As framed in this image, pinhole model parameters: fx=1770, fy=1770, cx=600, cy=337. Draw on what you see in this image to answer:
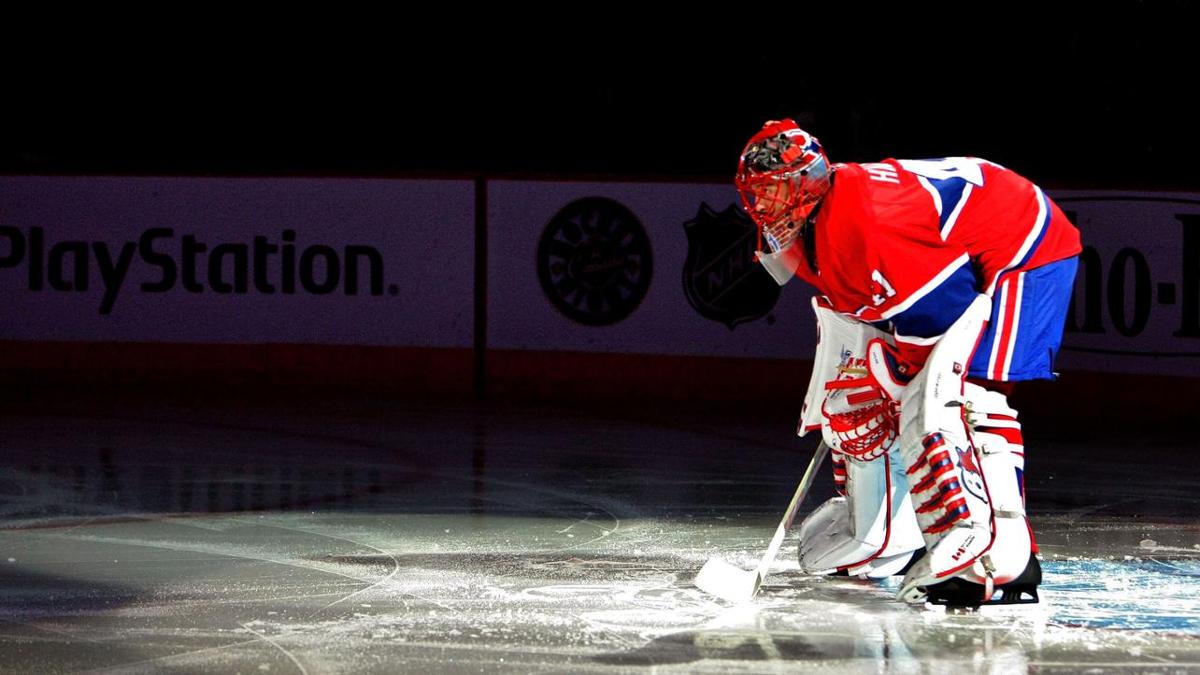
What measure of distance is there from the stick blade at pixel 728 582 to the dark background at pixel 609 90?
21.4ft

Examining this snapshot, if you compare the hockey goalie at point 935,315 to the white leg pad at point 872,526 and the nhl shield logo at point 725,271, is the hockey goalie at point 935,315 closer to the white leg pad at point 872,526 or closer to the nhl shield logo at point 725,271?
the white leg pad at point 872,526

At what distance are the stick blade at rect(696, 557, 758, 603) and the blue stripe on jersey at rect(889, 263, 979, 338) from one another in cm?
77

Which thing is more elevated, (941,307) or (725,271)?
(725,271)

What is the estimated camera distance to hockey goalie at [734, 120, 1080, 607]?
169 inches

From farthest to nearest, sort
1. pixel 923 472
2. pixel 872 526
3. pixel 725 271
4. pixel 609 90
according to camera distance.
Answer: pixel 609 90, pixel 725 271, pixel 872 526, pixel 923 472

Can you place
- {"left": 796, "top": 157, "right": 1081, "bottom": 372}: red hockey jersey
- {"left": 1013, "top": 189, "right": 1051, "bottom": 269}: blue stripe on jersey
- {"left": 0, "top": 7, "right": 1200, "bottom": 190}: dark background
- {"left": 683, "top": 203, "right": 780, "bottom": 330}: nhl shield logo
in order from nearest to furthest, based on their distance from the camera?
{"left": 796, "top": 157, "right": 1081, "bottom": 372}: red hockey jersey, {"left": 1013, "top": 189, "right": 1051, "bottom": 269}: blue stripe on jersey, {"left": 683, "top": 203, "right": 780, "bottom": 330}: nhl shield logo, {"left": 0, "top": 7, "right": 1200, "bottom": 190}: dark background

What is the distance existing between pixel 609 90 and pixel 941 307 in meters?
8.28

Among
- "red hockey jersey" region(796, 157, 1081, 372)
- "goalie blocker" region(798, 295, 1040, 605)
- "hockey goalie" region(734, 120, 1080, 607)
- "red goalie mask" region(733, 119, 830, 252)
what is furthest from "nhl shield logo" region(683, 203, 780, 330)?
"red goalie mask" region(733, 119, 830, 252)

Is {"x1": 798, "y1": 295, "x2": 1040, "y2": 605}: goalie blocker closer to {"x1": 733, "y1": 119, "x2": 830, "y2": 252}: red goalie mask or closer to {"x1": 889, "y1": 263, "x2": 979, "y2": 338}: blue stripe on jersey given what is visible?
{"x1": 889, "y1": 263, "x2": 979, "y2": 338}: blue stripe on jersey

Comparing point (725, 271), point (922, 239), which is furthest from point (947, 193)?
point (725, 271)

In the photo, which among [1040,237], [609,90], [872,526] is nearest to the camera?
[1040,237]

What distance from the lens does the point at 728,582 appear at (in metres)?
4.58

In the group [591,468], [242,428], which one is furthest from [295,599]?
[242,428]

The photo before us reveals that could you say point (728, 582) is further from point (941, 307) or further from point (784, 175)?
point (784, 175)
